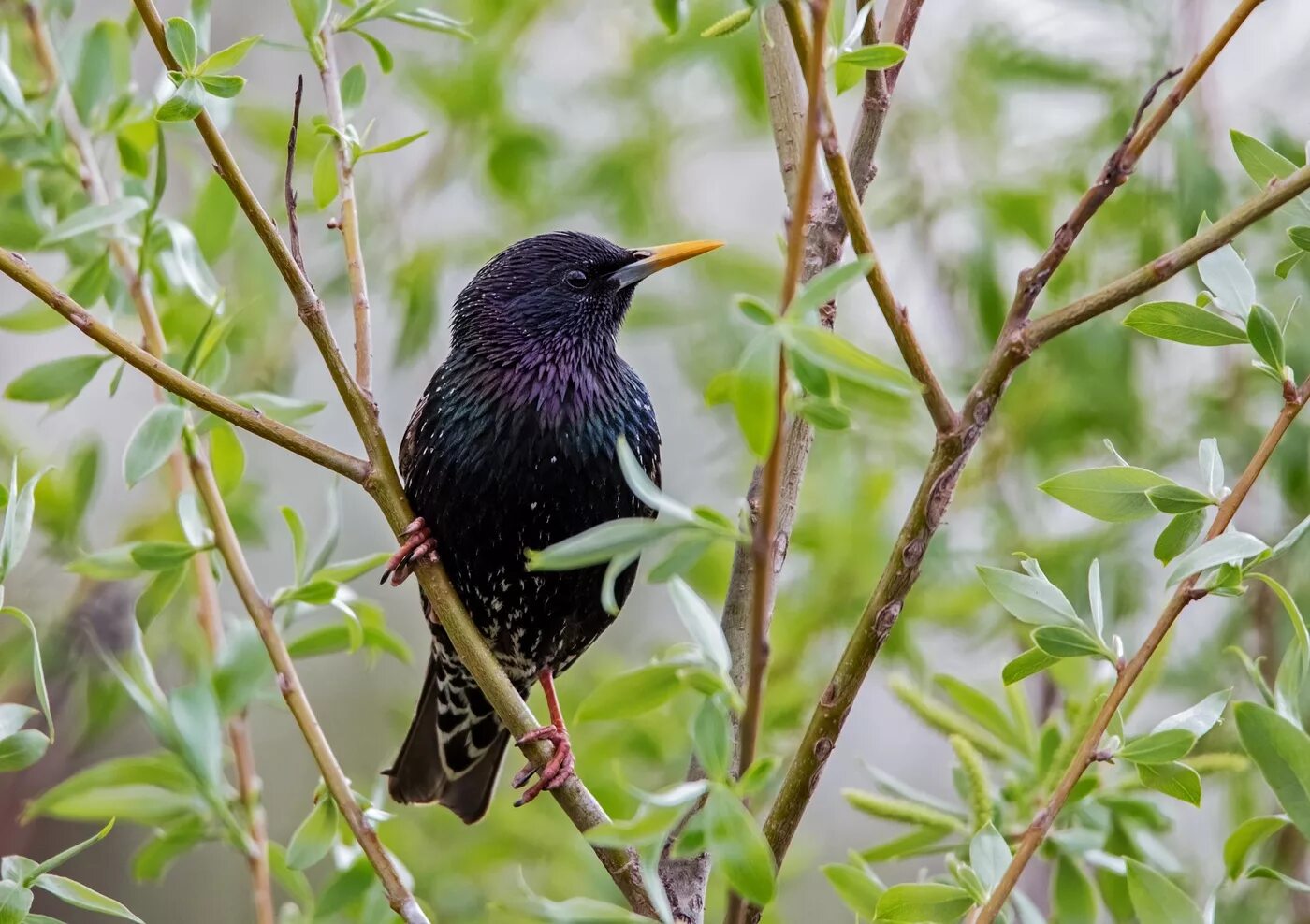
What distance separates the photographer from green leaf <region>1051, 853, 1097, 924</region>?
204cm

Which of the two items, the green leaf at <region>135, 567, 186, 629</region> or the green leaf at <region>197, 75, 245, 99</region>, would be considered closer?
the green leaf at <region>197, 75, 245, 99</region>

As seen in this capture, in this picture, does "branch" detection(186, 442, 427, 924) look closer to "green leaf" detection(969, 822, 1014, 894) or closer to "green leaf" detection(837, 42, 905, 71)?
"green leaf" detection(969, 822, 1014, 894)

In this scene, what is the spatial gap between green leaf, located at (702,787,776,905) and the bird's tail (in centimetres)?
197

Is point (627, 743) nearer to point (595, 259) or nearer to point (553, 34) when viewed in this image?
point (595, 259)

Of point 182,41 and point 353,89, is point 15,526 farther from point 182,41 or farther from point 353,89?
point 353,89

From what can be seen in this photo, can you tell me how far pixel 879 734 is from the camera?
621cm

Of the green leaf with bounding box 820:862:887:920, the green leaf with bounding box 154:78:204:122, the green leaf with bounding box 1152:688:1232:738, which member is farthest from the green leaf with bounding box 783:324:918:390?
the green leaf with bounding box 154:78:204:122

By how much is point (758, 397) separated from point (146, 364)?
86 centimetres

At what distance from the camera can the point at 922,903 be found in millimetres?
1577

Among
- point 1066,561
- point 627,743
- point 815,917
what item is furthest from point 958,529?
point 815,917

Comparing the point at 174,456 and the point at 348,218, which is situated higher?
the point at 348,218

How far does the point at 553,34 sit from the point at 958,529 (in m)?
1.89

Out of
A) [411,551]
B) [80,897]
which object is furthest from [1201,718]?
[80,897]

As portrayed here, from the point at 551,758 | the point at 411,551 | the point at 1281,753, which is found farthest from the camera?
the point at 411,551
